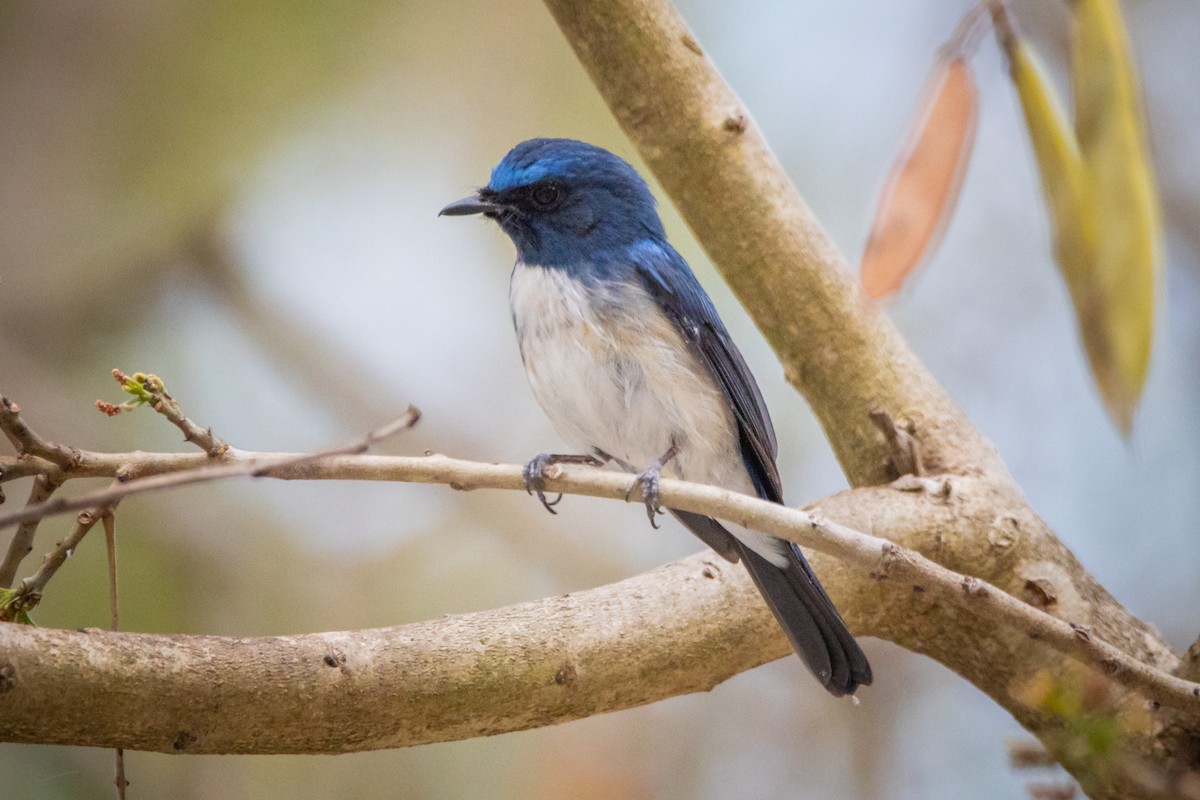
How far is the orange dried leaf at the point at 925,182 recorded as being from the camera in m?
1.84

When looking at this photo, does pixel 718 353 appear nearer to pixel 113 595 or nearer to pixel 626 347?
pixel 626 347

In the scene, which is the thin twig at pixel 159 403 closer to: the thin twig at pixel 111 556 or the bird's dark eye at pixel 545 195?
the thin twig at pixel 111 556

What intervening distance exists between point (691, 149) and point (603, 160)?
16.3 inches

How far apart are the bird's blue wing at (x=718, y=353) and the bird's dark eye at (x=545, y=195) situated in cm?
31

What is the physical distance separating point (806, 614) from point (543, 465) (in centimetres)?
83

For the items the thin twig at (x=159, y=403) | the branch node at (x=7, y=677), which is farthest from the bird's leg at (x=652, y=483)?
the branch node at (x=7, y=677)

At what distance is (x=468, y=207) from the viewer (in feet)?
11.1

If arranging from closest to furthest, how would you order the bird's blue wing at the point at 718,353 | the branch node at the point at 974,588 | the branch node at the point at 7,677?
the branch node at the point at 7,677 < the branch node at the point at 974,588 < the bird's blue wing at the point at 718,353

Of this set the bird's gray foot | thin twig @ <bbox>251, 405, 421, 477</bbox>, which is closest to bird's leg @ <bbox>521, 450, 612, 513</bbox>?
the bird's gray foot

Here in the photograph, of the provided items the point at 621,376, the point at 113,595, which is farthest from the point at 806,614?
the point at 113,595

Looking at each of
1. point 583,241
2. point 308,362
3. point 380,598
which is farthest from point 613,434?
point 308,362

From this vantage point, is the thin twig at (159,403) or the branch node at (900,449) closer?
the thin twig at (159,403)

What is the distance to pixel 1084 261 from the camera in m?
1.76

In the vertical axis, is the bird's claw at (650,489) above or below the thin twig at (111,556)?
below
